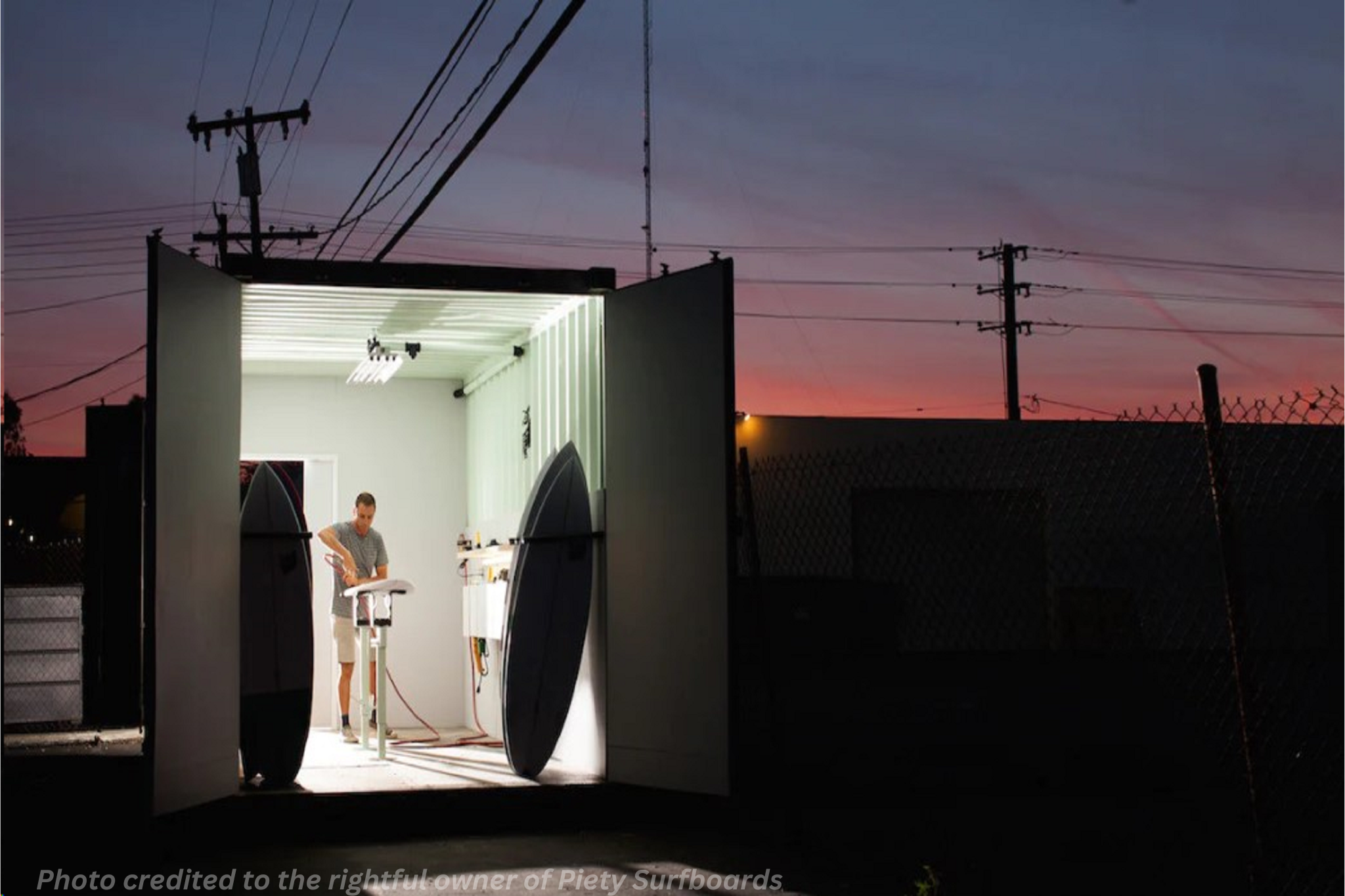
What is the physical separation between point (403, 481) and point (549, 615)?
4.49m

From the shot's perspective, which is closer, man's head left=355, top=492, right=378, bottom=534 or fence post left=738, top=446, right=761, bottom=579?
fence post left=738, top=446, right=761, bottom=579

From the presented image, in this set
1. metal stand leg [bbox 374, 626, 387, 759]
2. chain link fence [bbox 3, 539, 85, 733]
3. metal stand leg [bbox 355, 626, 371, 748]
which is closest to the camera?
metal stand leg [bbox 374, 626, 387, 759]

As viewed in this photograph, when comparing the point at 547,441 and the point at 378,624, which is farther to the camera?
the point at 547,441

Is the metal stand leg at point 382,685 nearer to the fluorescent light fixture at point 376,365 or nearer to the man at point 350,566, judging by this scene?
the man at point 350,566

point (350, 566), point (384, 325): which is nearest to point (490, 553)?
point (350, 566)

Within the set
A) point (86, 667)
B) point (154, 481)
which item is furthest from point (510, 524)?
point (154, 481)

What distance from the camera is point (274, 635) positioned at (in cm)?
890

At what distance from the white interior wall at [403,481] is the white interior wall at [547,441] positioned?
254 millimetres

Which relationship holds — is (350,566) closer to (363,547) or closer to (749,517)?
(363,547)

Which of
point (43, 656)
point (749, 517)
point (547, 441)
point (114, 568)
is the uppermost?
point (547, 441)

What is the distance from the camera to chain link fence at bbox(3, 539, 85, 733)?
11.5 meters

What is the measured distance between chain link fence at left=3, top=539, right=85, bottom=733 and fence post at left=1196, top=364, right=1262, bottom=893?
884cm

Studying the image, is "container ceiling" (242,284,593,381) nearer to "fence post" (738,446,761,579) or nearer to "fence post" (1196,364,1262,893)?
"fence post" (738,446,761,579)

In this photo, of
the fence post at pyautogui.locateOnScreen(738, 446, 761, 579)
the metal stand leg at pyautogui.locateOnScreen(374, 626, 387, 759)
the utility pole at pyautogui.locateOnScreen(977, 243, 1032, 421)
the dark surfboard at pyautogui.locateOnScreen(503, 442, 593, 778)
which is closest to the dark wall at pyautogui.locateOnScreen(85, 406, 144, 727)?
the metal stand leg at pyautogui.locateOnScreen(374, 626, 387, 759)
